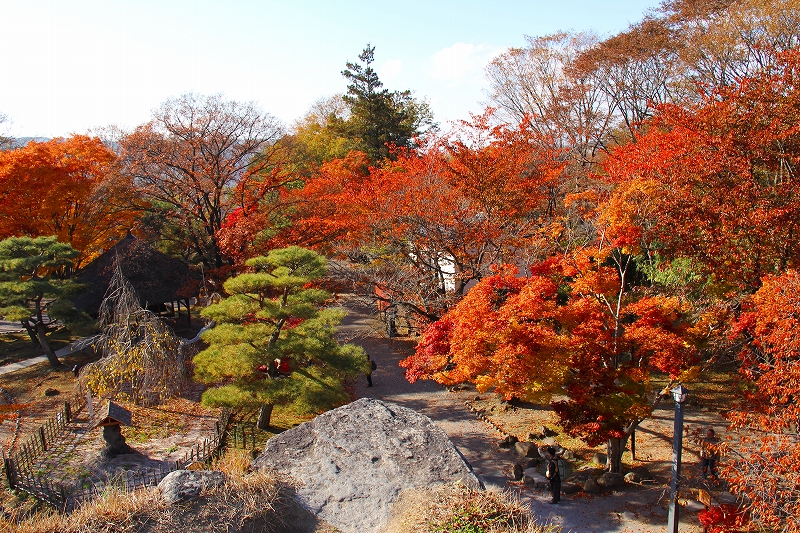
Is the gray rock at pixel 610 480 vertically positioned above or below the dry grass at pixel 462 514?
below

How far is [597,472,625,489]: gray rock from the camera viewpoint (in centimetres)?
1183

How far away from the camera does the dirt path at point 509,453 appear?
1059cm

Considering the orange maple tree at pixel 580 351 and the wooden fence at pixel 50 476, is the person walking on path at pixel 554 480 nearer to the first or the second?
the orange maple tree at pixel 580 351

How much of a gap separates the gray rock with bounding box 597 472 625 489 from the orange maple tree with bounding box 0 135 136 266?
1862 centimetres

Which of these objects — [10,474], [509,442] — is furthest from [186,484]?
[509,442]

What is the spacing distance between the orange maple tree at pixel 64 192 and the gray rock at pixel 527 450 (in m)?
16.7

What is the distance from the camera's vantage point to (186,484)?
705cm

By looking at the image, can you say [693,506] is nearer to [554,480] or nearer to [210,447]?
[554,480]

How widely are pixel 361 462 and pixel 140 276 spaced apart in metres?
15.3

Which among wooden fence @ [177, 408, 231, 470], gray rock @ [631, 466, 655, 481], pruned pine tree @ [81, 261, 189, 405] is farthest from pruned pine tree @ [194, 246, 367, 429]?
gray rock @ [631, 466, 655, 481]

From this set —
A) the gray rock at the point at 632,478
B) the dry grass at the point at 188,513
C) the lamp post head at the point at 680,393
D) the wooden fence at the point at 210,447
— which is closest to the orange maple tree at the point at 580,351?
the gray rock at the point at 632,478

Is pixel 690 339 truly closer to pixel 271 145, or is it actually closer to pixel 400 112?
pixel 271 145

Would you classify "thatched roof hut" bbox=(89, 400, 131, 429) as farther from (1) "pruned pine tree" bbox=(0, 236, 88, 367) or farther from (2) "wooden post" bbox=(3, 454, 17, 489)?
(1) "pruned pine tree" bbox=(0, 236, 88, 367)

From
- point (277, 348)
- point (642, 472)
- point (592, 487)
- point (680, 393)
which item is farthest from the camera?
point (277, 348)
